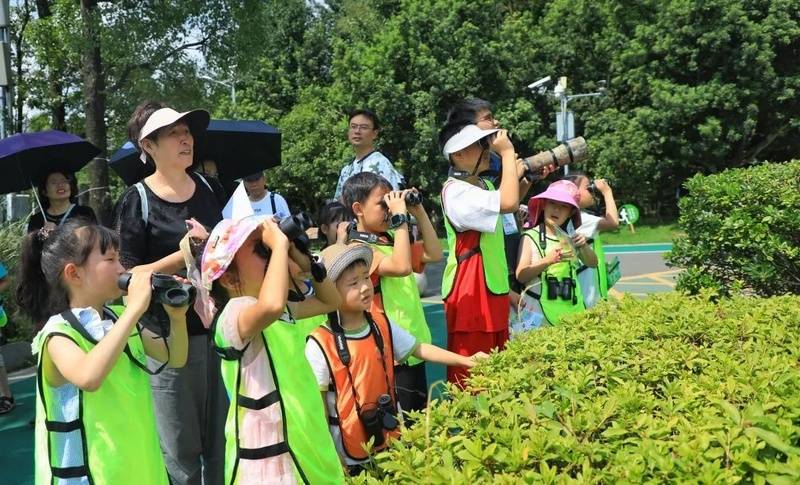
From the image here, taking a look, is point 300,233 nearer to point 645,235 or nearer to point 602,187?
point 602,187

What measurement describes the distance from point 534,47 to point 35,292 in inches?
1004

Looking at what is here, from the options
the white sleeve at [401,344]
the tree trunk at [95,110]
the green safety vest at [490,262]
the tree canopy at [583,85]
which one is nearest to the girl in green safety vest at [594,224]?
the green safety vest at [490,262]

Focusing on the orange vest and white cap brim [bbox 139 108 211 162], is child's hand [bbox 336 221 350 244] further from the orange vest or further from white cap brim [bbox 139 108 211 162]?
white cap brim [bbox 139 108 211 162]

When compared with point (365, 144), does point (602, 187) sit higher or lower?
lower

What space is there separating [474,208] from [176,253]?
1.39 m

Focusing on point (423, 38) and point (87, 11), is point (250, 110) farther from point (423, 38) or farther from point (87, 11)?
point (87, 11)

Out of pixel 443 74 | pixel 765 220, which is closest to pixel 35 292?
pixel 765 220

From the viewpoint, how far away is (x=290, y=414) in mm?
2230

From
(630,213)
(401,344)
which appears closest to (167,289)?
(401,344)

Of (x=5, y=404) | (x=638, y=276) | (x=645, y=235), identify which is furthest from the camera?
(x=645, y=235)

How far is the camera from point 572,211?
14.3 feet

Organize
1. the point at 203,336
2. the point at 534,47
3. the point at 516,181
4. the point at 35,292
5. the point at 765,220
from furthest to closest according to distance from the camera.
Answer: the point at 534,47
the point at 765,220
the point at 516,181
the point at 203,336
the point at 35,292

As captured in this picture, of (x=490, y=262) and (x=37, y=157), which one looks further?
(x=37, y=157)

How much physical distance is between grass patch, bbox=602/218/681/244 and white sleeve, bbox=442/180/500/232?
20.4 m
